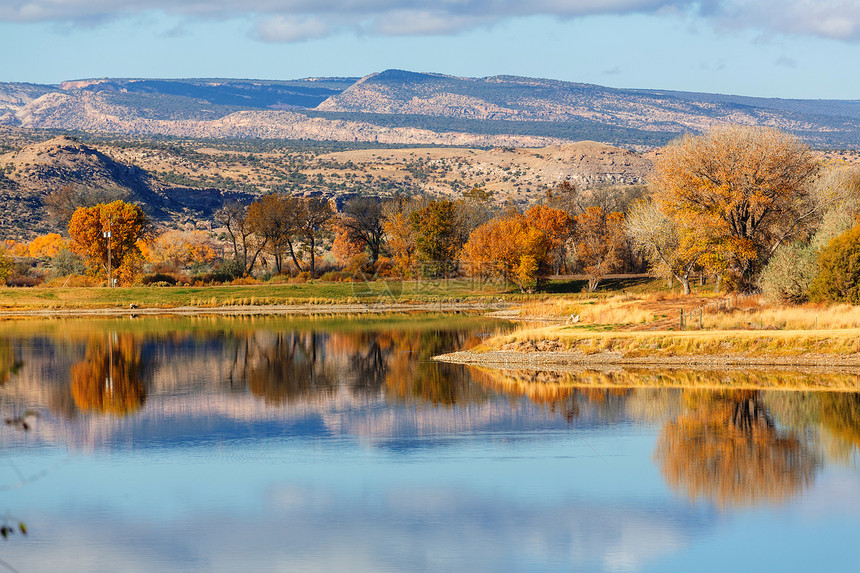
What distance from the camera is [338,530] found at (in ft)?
54.4

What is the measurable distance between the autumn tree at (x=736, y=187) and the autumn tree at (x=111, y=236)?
161 ft

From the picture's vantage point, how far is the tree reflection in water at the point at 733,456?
18594 mm

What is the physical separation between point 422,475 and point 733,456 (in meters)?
6.51

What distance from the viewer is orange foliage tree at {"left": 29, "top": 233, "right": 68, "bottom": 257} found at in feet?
381

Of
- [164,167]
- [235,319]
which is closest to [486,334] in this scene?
[235,319]

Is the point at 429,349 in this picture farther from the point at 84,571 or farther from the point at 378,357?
the point at 84,571

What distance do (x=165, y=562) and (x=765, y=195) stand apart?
130 ft

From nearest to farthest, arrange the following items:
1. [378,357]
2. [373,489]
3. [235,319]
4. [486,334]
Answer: [373,489] < [378,357] < [486,334] < [235,319]

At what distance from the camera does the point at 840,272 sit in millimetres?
41406

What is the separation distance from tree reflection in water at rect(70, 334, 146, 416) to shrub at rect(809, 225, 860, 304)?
90.2 ft

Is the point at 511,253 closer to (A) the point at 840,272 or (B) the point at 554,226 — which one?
(B) the point at 554,226

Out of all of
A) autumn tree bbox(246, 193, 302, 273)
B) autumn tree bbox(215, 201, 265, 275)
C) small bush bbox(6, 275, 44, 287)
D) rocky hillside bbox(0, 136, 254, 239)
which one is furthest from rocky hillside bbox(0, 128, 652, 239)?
autumn tree bbox(246, 193, 302, 273)

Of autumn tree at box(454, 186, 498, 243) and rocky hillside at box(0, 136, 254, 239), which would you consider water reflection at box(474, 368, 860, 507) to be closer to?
autumn tree at box(454, 186, 498, 243)

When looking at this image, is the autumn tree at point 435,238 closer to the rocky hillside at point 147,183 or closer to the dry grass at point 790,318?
the rocky hillside at point 147,183
